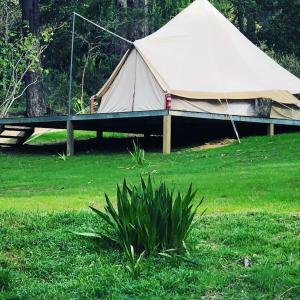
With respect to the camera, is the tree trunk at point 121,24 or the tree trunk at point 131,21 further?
the tree trunk at point 121,24

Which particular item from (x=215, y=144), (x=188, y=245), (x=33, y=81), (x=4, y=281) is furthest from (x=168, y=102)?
(x=4, y=281)

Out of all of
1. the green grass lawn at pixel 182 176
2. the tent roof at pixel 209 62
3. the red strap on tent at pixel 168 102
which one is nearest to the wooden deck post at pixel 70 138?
the green grass lawn at pixel 182 176

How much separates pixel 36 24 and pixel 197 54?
872 cm

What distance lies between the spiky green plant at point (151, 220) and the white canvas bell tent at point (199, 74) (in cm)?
1152

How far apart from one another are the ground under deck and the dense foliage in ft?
29.4

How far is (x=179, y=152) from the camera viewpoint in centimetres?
1645

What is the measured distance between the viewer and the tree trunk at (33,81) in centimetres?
2548

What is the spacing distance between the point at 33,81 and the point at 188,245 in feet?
66.2

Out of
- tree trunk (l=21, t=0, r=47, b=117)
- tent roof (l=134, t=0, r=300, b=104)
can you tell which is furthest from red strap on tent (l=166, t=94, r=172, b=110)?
tree trunk (l=21, t=0, r=47, b=117)

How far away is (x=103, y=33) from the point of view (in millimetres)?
31500

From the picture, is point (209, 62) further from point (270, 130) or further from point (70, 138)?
point (70, 138)

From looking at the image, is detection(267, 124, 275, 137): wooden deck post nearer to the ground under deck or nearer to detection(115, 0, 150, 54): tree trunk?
the ground under deck

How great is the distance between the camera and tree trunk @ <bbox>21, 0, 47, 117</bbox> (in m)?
25.5

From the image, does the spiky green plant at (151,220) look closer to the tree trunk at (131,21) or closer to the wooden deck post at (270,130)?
the wooden deck post at (270,130)
